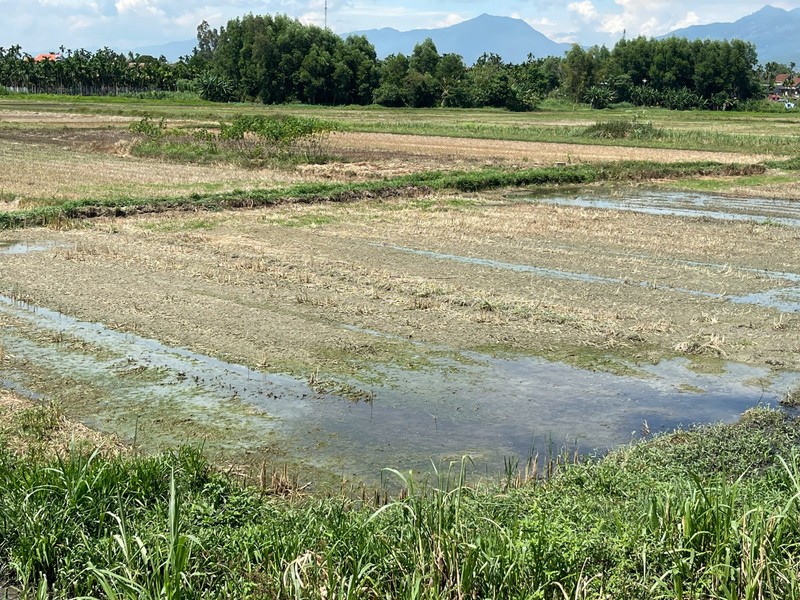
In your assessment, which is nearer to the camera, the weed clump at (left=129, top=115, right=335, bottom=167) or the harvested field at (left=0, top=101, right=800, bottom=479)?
the harvested field at (left=0, top=101, right=800, bottom=479)

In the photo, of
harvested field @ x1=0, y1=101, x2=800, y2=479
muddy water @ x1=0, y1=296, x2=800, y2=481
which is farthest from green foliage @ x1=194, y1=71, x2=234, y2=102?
muddy water @ x1=0, y1=296, x2=800, y2=481

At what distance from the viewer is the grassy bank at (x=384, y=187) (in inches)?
626

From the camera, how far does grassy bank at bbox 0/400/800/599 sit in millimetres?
3615

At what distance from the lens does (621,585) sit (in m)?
3.73

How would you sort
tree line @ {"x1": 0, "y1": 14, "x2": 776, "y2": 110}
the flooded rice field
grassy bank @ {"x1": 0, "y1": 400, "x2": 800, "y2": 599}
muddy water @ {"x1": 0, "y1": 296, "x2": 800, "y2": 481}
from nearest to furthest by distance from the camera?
grassy bank @ {"x1": 0, "y1": 400, "x2": 800, "y2": 599} → muddy water @ {"x1": 0, "y1": 296, "x2": 800, "y2": 481} → the flooded rice field → tree line @ {"x1": 0, "y1": 14, "x2": 776, "y2": 110}

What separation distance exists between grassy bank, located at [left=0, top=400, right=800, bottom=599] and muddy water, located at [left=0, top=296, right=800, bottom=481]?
4.29ft

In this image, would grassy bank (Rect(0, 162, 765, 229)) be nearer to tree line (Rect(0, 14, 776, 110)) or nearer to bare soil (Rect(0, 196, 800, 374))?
bare soil (Rect(0, 196, 800, 374))

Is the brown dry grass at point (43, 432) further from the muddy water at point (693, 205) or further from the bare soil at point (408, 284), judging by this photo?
the muddy water at point (693, 205)

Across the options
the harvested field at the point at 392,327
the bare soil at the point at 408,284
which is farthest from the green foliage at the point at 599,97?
the bare soil at the point at 408,284

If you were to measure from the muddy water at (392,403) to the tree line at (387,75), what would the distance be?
66.1m

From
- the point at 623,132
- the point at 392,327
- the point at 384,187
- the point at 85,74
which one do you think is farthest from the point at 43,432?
the point at 85,74

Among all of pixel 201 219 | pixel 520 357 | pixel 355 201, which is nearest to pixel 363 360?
pixel 520 357

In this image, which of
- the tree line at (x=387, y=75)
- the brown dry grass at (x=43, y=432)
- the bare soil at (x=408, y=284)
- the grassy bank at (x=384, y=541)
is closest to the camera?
the grassy bank at (x=384, y=541)

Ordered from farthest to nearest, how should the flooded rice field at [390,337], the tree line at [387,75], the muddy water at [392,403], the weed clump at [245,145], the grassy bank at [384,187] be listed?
the tree line at [387,75]
the weed clump at [245,145]
the grassy bank at [384,187]
the flooded rice field at [390,337]
the muddy water at [392,403]
